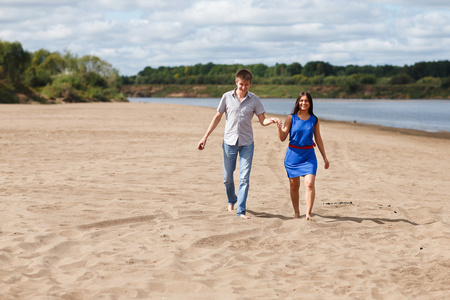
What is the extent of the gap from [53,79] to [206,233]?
57010 millimetres

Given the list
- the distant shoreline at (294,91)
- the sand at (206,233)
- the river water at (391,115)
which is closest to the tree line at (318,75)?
the distant shoreline at (294,91)

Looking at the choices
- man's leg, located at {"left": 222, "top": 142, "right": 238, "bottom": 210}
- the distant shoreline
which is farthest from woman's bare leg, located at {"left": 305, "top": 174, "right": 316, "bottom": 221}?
the distant shoreline

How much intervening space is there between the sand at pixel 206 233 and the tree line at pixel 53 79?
36.9m

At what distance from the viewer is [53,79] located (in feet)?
196

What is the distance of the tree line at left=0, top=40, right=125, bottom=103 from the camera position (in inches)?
1874

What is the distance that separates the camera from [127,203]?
770 centimetres

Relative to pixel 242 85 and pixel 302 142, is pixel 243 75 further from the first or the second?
Result: pixel 302 142

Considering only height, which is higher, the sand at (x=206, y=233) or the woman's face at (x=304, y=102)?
the woman's face at (x=304, y=102)

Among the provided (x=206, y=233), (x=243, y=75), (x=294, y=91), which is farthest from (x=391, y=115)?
(x=294, y=91)

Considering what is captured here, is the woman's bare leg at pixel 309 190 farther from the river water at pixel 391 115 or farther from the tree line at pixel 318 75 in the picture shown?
the tree line at pixel 318 75

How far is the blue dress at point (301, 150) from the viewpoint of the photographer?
6961 mm

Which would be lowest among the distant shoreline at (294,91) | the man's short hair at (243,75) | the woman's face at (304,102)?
the woman's face at (304,102)

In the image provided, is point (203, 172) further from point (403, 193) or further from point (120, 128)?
point (120, 128)

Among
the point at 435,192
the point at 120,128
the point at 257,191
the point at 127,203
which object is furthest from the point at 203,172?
the point at 120,128
